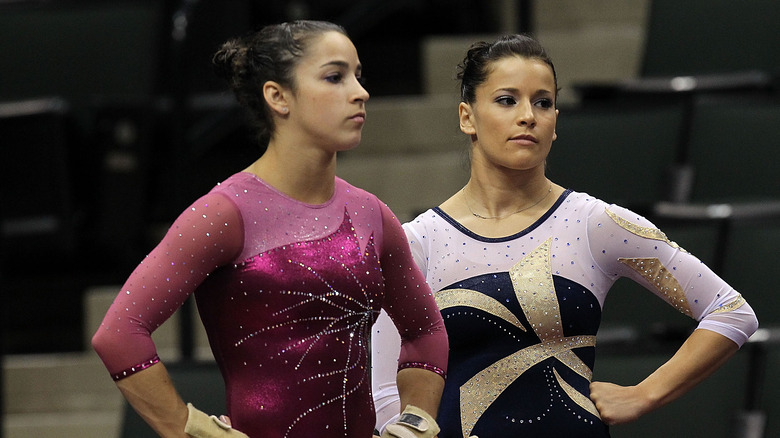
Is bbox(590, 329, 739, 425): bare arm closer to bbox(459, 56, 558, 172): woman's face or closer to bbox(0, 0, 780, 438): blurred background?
bbox(459, 56, 558, 172): woman's face

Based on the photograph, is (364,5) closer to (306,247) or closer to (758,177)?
(758,177)

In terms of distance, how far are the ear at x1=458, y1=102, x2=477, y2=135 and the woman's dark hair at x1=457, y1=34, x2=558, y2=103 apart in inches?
0.5

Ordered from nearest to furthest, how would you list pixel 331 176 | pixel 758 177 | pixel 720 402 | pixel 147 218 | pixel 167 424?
pixel 167 424 < pixel 331 176 < pixel 720 402 < pixel 758 177 < pixel 147 218

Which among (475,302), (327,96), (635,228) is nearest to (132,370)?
(327,96)

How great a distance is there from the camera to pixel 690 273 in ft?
7.23

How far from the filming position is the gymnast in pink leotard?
1.78 m

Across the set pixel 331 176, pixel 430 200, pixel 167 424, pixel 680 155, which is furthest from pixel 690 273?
pixel 430 200

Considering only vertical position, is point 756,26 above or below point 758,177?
above

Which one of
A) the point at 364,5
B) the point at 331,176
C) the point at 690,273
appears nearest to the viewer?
the point at 331,176

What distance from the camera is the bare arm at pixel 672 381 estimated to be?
219 centimetres

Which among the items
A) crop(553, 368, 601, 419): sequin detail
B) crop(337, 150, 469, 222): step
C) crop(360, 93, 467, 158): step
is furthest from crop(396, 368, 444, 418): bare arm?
crop(360, 93, 467, 158): step

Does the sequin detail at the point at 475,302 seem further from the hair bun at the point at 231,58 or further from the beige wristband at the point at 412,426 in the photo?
the hair bun at the point at 231,58

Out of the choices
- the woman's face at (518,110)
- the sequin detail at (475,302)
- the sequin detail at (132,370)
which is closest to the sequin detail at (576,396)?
the sequin detail at (475,302)

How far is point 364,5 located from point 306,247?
3.10 metres
